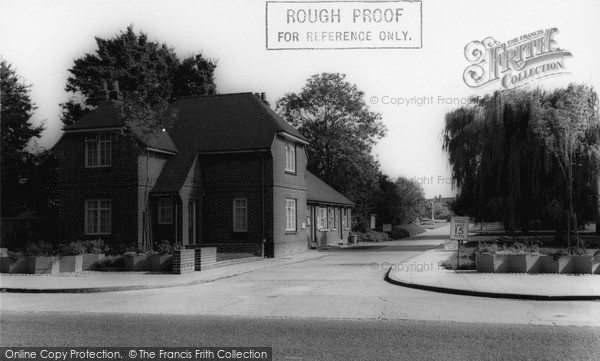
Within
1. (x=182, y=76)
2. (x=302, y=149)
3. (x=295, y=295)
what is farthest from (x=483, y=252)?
(x=182, y=76)

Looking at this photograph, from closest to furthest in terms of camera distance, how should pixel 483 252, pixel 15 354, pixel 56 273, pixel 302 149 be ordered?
pixel 15 354, pixel 483 252, pixel 56 273, pixel 302 149

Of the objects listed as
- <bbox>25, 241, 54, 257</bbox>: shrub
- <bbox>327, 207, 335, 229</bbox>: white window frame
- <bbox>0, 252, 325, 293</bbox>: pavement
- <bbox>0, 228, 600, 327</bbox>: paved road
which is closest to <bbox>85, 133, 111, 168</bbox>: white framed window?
<bbox>25, 241, 54, 257</bbox>: shrub

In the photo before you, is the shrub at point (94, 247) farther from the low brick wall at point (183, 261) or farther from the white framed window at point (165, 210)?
the low brick wall at point (183, 261)

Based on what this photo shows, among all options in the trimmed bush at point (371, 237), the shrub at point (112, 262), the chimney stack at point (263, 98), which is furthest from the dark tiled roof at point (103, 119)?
the trimmed bush at point (371, 237)

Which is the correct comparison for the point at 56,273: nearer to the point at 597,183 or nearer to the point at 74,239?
the point at 74,239

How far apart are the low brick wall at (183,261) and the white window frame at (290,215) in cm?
1054

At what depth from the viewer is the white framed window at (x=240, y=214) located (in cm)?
2970

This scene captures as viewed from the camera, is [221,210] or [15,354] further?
[221,210]

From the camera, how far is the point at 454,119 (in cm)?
3584

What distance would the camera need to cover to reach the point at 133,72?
45375 mm

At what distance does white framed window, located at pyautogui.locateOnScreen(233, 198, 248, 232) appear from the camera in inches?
1169

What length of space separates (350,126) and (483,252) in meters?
30.1

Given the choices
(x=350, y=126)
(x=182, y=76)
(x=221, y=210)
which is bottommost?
(x=221, y=210)
